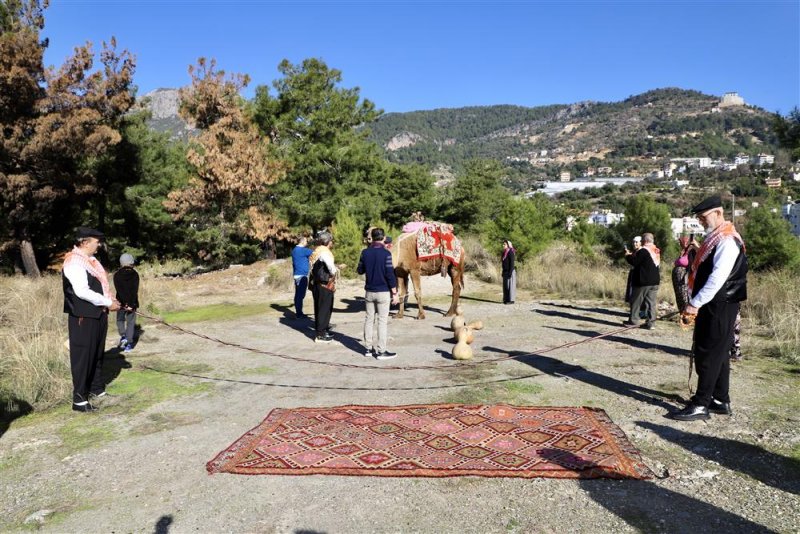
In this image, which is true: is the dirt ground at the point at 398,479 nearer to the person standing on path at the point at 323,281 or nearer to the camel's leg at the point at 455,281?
the person standing on path at the point at 323,281

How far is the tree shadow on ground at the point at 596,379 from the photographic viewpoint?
6008mm

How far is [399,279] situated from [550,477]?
7.63m

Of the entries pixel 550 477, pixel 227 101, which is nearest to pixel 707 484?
pixel 550 477

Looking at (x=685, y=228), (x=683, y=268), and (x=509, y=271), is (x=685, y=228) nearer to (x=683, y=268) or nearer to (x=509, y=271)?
(x=509, y=271)

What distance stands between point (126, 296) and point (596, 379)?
6.86 metres

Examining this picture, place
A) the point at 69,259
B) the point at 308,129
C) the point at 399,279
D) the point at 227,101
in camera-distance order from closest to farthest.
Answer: the point at 69,259, the point at 399,279, the point at 227,101, the point at 308,129

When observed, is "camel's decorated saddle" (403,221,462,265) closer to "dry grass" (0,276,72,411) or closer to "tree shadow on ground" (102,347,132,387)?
"tree shadow on ground" (102,347,132,387)

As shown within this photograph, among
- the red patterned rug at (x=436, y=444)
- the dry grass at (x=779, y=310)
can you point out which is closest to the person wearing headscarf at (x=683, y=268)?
the dry grass at (x=779, y=310)

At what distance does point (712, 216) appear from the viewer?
5.34m

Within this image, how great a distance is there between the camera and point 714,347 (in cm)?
529

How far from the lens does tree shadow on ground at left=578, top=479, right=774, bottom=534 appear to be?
345 centimetres

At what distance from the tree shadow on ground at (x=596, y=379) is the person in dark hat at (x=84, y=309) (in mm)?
5266

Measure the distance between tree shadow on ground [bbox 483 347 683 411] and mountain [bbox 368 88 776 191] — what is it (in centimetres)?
12738

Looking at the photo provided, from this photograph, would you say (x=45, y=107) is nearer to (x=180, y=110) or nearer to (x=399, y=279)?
(x=180, y=110)
